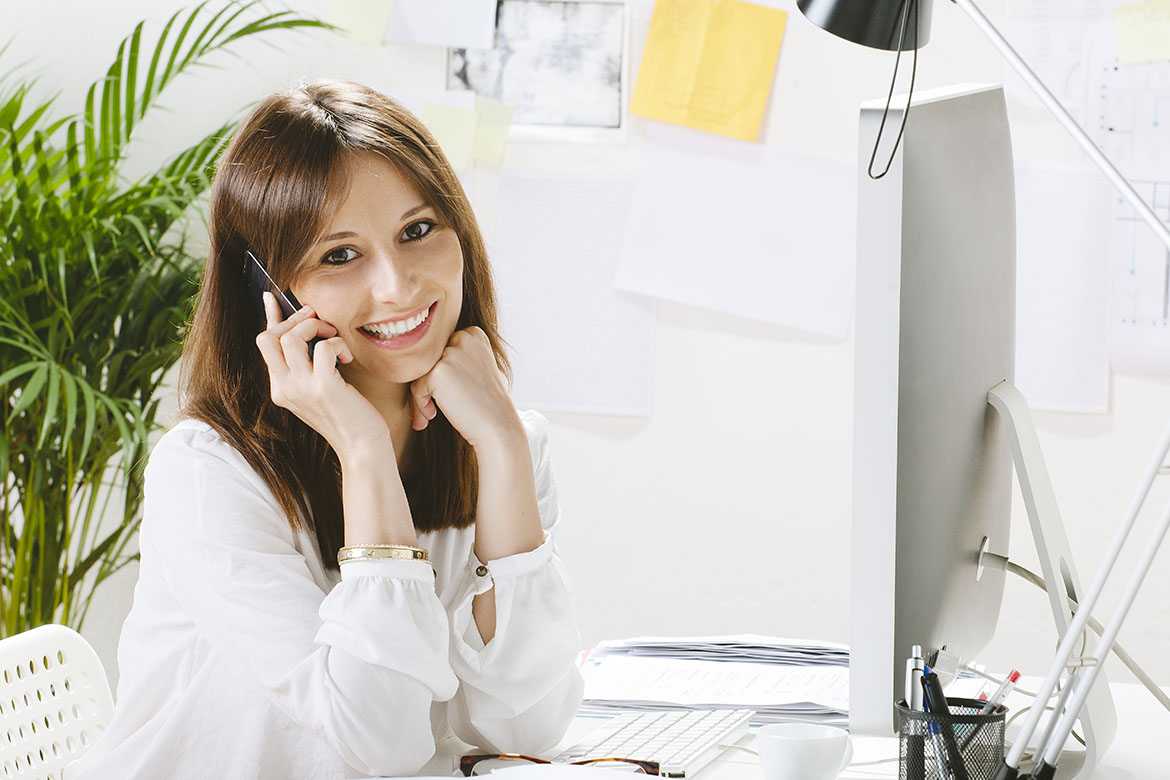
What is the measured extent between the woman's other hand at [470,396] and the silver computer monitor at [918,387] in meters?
0.42

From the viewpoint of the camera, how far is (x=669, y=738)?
1.04m

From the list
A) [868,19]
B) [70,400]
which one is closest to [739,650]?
[868,19]

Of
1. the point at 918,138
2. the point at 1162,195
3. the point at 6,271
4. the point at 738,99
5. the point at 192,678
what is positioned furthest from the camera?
the point at 738,99

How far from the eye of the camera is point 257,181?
1.09 meters

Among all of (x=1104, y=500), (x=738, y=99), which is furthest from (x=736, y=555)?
(x=738, y=99)

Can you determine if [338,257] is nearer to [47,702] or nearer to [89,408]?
[47,702]

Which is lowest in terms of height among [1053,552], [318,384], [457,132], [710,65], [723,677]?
[723,677]

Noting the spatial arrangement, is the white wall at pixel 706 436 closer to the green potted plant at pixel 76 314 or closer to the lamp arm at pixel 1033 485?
the green potted plant at pixel 76 314

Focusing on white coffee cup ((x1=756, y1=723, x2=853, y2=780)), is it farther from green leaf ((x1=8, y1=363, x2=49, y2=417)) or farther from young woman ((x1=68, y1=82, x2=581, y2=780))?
green leaf ((x1=8, y1=363, x2=49, y2=417))

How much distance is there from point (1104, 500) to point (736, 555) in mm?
665

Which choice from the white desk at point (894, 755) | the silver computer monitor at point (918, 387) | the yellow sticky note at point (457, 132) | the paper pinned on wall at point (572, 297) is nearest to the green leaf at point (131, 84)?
the yellow sticky note at point (457, 132)

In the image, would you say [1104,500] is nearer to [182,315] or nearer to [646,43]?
[646,43]

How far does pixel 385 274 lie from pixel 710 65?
130 cm

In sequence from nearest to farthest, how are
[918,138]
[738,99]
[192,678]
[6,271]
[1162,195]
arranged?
[918,138]
[192,678]
[6,271]
[1162,195]
[738,99]
